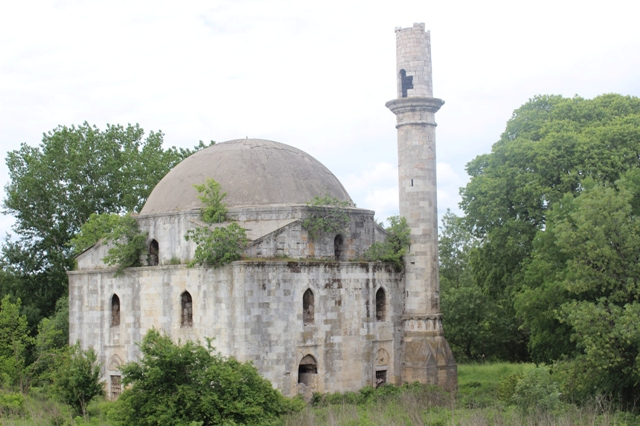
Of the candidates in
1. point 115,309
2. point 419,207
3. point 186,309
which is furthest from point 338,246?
point 115,309

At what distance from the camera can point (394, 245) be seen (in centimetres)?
2459

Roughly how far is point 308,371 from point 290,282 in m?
2.56

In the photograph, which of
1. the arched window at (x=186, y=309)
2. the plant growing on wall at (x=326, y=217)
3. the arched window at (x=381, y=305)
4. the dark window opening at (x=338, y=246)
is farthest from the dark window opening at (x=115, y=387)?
the arched window at (x=381, y=305)

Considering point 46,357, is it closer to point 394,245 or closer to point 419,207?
point 394,245

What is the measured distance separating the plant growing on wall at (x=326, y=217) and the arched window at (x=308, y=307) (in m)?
1.62

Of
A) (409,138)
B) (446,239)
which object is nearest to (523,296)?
(409,138)

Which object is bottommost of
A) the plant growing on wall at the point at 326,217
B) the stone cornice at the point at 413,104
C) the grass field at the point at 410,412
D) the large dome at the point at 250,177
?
the grass field at the point at 410,412

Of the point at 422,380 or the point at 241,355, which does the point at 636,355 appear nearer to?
the point at 422,380

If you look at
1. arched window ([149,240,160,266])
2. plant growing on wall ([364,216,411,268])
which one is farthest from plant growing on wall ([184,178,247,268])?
plant growing on wall ([364,216,411,268])

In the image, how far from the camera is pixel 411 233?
81.3 ft

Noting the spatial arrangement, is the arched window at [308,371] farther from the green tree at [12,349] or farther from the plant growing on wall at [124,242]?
the green tree at [12,349]

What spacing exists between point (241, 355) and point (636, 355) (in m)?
9.55

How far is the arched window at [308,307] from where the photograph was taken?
22.4m

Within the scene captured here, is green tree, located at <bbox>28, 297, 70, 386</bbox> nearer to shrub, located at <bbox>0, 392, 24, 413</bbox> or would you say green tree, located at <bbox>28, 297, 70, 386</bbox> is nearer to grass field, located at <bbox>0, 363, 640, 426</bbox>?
grass field, located at <bbox>0, 363, 640, 426</bbox>
